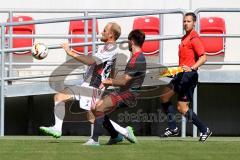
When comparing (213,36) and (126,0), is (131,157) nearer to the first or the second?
(213,36)

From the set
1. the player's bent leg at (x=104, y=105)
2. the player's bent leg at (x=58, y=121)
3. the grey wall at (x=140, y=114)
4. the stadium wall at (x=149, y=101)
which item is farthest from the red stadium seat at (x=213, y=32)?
the player's bent leg at (x=104, y=105)

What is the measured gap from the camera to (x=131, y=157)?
31.6ft

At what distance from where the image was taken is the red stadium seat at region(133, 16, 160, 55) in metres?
15.8

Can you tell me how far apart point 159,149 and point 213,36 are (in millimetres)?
4108

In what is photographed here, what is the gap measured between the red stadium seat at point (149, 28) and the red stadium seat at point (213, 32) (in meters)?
0.82

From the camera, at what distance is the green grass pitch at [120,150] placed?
9.71m

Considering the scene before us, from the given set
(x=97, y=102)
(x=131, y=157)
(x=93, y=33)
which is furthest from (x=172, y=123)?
(x=131, y=157)

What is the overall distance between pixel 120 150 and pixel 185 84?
2.33 m

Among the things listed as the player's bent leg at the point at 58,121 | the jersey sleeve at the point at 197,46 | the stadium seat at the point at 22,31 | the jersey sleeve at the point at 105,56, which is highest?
the stadium seat at the point at 22,31

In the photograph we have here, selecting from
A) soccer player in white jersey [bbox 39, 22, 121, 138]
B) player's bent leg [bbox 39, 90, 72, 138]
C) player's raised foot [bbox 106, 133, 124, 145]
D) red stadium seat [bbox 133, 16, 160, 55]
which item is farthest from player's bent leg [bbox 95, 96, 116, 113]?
red stadium seat [bbox 133, 16, 160, 55]

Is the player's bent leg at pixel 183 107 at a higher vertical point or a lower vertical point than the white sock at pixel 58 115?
higher

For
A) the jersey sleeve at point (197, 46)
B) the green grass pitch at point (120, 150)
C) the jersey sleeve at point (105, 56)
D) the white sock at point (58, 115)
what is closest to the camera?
the green grass pitch at point (120, 150)

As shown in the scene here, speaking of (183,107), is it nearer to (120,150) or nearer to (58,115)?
(58,115)

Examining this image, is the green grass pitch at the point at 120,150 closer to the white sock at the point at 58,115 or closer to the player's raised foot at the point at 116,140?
the player's raised foot at the point at 116,140
